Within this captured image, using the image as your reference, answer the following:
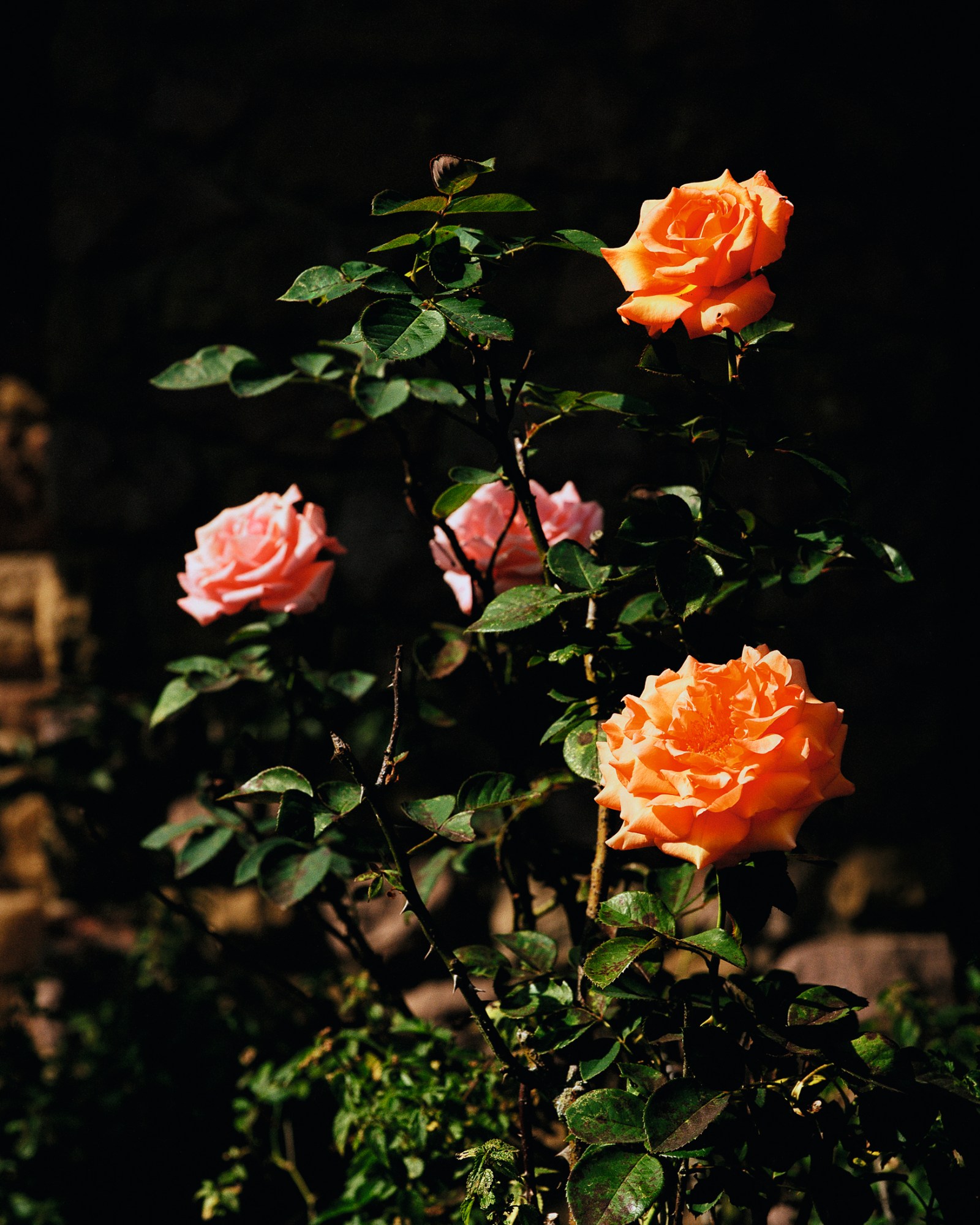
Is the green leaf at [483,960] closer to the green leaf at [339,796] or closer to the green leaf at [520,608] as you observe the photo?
the green leaf at [339,796]

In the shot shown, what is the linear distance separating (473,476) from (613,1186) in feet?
1.95

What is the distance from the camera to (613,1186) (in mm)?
685

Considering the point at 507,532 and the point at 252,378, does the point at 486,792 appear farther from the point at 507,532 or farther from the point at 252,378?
the point at 252,378

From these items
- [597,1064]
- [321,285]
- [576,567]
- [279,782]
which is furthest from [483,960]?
[321,285]

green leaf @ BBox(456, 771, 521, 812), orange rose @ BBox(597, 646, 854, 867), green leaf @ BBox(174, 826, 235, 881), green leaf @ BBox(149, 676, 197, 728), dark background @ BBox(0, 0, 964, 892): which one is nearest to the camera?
orange rose @ BBox(597, 646, 854, 867)

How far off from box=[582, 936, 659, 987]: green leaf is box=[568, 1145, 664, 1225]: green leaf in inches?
4.7

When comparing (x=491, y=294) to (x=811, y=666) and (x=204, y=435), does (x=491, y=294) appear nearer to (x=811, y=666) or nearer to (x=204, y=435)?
(x=204, y=435)

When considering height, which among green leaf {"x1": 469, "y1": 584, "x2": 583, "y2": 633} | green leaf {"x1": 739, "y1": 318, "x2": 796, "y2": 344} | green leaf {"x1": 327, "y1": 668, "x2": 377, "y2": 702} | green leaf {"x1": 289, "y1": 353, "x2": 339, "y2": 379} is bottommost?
green leaf {"x1": 327, "y1": 668, "x2": 377, "y2": 702}

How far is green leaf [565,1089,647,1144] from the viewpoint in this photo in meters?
0.70

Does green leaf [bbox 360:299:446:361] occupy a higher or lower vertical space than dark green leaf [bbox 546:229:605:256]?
lower

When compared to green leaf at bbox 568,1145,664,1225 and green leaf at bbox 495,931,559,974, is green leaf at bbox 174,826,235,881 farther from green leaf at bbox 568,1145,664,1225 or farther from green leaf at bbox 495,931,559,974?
green leaf at bbox 568,1145,664,1225

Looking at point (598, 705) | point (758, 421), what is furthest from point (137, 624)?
point (758, 421)

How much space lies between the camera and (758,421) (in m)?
0.76

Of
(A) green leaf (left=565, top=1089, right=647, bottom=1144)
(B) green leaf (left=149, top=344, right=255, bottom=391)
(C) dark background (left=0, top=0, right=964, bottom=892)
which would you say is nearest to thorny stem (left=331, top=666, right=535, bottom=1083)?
(A) green leaf (left=565, top=1089, right=647, bottom=1144)
